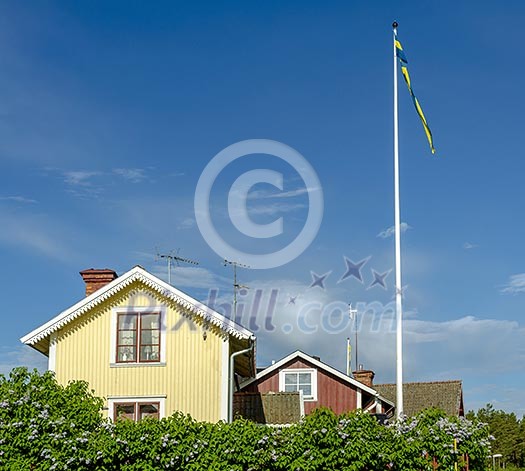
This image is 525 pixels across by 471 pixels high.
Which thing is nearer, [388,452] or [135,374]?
[388,452]

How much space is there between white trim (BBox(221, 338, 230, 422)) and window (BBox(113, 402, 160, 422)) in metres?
1.76

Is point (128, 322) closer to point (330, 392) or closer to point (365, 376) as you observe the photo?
point (330, 392)

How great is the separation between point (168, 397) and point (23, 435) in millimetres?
5192

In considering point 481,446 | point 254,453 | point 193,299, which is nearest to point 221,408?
point 193,299

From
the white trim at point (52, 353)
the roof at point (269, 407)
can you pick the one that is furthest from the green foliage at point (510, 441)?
the white trim at point (52, 353)

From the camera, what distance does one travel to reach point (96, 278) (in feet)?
80.4

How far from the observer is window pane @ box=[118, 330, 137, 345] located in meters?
23.3

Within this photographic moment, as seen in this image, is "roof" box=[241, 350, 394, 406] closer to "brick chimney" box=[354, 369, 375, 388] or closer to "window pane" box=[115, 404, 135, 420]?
"brick chimney" box=[354, 369, 375, 388]

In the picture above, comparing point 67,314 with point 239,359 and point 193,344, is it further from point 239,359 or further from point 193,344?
point 239,359

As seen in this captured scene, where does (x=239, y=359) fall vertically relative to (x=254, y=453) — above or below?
above

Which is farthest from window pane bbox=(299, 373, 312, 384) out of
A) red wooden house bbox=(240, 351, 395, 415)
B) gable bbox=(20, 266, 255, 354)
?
gable bbox=(20, 266, 255, 354)

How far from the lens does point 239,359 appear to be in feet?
82.9

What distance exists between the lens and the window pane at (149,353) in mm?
23219

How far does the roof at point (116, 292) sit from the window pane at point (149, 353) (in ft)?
4.59
